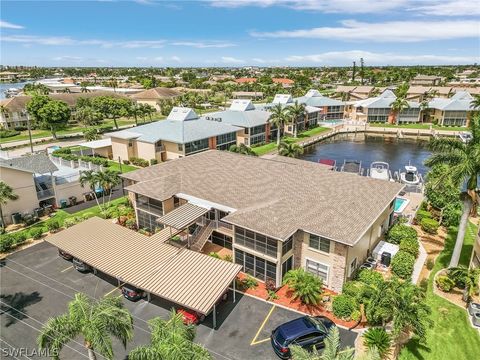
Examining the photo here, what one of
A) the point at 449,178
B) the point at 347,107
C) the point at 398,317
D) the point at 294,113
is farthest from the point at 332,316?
the point at 347,107

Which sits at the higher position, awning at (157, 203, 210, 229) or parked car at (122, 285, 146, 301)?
awning at (157, 203, 210, 229)

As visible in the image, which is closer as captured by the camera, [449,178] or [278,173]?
[449,178]

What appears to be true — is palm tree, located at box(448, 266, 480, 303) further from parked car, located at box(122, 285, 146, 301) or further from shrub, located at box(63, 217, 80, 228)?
shrub, located at box(63, 217, 80, 228)

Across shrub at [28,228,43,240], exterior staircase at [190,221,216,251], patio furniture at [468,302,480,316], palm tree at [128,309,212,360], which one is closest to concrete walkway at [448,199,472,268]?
patio furniture at [468,302,480,316]

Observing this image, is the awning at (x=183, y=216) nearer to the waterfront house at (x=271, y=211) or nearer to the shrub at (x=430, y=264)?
the waterfront house at (x=271, y=211)

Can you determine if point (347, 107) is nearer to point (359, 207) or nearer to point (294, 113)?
point (294, 113)

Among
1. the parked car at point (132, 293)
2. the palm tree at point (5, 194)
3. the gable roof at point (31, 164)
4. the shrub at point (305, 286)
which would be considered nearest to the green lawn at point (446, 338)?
the shrub at point (305, 286)
